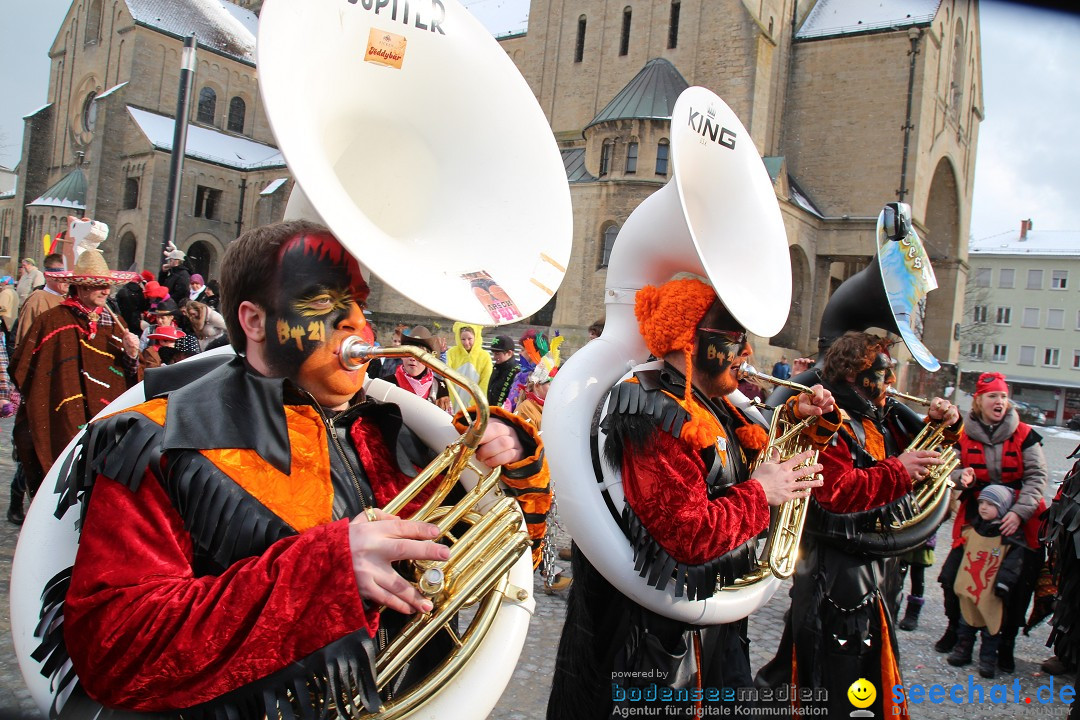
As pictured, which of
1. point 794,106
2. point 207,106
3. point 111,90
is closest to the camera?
point 794,106

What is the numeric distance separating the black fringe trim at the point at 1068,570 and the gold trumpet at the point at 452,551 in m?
3.32

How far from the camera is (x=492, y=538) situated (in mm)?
1568

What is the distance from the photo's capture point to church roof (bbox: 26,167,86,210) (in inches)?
1505

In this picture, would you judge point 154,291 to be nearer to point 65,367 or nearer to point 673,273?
point 65,367

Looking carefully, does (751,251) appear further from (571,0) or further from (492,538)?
(571,0)

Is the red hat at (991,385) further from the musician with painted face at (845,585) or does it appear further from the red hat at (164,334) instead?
the red hat at (164,334)

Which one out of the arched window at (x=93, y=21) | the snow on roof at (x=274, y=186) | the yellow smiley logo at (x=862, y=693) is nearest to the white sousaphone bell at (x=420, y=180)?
the yellow smiley logo at (x=862, y=693)

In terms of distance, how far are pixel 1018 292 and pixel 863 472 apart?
5064 centimetres

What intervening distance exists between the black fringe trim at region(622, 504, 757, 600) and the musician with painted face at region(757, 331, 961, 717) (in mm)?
856

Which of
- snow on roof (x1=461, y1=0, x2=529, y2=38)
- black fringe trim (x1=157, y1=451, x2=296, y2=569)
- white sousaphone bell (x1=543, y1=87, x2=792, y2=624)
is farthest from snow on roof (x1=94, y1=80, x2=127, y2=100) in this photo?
black fringe trim (x1=157, y1=451, x2=296, y2=569)

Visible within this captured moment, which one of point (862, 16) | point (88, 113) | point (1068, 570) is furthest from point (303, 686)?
point (88, 113)

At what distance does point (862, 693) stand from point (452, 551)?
2.30m

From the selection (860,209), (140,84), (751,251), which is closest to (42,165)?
(140,84)

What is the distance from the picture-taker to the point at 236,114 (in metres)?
42.8
